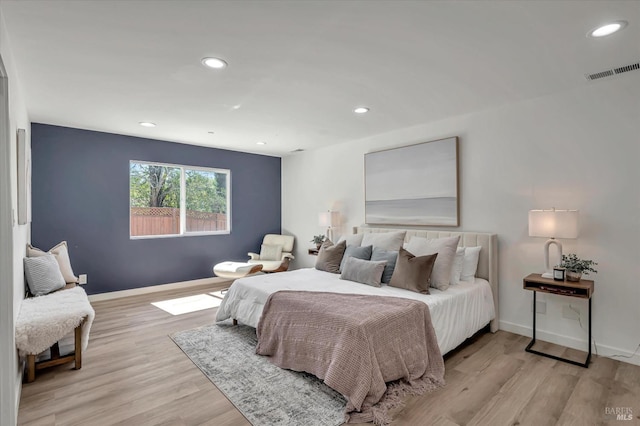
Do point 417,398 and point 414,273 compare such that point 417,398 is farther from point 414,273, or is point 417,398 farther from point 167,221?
point 167,221

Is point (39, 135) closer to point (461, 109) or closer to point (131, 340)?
point (131, 340)

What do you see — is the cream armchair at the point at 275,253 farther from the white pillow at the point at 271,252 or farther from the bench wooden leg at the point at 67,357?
the bench wooden leg at the point at 67,357

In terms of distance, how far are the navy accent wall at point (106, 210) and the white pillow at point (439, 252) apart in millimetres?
3590

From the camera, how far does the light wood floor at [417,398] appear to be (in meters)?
2.10

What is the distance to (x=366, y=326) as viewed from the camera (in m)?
2.29

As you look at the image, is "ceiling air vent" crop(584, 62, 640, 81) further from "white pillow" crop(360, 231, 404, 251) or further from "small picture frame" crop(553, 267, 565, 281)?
"white pillow" crop(360, 231, 404, 251)

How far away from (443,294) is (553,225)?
116 cm

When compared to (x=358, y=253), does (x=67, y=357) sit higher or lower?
lower

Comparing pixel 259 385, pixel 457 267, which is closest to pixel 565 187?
pixel 457 267

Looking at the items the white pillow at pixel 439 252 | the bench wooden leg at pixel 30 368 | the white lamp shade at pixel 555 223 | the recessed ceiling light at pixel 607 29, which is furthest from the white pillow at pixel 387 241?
the bench wooden leg at pixel 30 368

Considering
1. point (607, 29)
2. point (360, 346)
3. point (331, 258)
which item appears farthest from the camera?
point (331, 258)

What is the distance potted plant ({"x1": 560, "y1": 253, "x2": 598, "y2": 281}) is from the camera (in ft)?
9.32

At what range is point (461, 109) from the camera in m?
3.65

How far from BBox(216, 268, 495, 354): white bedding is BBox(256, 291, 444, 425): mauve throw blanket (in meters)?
0.24
